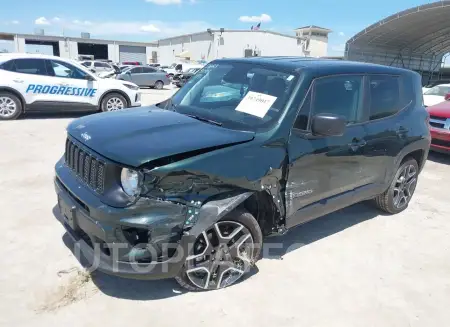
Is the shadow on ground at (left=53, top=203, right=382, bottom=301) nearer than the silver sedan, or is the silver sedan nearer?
the shadow on ground at (left=53, top=203, right=382, bottom=301)

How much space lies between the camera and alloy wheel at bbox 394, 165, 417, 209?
469cm

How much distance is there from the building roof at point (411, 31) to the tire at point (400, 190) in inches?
1044

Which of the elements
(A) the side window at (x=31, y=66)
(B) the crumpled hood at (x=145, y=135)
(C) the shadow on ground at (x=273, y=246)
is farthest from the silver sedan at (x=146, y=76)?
(B) the crumpled hood at (x=145, y=135)

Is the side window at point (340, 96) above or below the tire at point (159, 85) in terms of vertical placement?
below

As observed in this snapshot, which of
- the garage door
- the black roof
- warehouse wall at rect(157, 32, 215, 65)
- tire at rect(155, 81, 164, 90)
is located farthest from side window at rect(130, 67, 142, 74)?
the garage door

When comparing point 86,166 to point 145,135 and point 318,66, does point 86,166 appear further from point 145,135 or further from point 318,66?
point 318,66

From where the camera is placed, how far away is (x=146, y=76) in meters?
23.5

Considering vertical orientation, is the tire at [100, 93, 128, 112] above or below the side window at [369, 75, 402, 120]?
below

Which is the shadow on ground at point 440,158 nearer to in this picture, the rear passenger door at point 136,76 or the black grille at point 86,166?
the black grille at point 86,166

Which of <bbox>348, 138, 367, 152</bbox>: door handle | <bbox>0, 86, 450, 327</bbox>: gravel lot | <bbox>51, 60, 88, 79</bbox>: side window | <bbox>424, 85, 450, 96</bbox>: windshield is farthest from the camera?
<bbox>424, 85, 450, 96</bbox>: windshield

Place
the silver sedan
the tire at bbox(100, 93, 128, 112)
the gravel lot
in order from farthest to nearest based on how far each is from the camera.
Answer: the silver sedan
the tire at bbox(100, 93, 128, 112)
the gravel lot

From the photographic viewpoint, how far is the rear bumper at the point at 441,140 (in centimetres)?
730

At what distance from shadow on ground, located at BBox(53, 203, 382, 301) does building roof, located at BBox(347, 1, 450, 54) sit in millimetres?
27213

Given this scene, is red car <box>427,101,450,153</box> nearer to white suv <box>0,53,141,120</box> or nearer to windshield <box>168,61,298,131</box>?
windshield <box>168,61,298,131</box>
